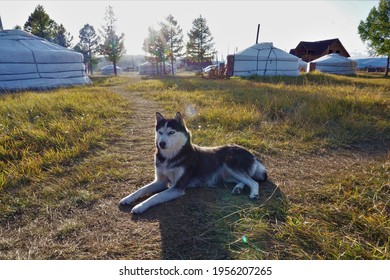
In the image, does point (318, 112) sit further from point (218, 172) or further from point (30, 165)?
point (30, 165)

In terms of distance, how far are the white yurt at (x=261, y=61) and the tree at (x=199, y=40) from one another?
2223cm

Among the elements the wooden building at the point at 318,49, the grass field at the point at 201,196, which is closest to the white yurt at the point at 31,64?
the grass field at the point at 201,196

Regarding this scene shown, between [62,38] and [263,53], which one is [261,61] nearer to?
[263,53]

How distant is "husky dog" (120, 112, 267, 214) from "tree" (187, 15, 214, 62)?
41.5 metres

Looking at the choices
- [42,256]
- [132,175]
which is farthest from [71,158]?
[42,256]

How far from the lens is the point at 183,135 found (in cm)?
259

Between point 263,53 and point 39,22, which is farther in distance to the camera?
point 39,22

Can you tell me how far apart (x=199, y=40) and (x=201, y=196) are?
42.6m

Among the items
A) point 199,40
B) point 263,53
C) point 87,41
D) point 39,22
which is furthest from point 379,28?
point 87,41

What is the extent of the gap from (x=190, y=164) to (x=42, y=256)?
156 cm

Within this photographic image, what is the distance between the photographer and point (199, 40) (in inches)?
1606

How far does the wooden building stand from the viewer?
129 ft

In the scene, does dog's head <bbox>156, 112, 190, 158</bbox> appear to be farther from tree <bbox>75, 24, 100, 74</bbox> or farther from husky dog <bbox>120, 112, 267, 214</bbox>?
tree <bbox>75, 24, 100, 74</bbox>

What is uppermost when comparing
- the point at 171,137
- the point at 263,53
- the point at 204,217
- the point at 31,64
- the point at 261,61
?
the point at 263,53
